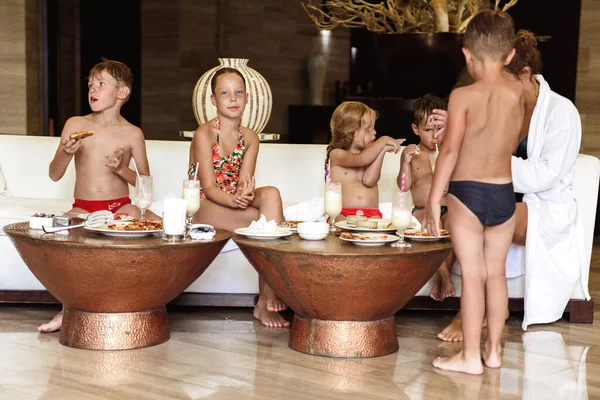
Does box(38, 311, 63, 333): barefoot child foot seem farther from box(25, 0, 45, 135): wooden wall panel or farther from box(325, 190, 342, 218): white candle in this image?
box(25, 0, 45, 135): wooden wall panel

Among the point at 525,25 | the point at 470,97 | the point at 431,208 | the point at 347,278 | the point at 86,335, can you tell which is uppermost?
the point at 525,25

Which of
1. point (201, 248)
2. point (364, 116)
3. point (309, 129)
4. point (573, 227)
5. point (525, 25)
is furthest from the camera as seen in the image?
point (309, 129)

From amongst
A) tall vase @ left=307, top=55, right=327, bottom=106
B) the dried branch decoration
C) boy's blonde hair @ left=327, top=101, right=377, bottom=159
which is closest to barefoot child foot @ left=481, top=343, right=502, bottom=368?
boy's blonde hair @ left=327, top=101, right=377, bottom=159

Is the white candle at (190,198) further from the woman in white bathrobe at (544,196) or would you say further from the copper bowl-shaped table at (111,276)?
the woman in white bathrobe at (544,196)

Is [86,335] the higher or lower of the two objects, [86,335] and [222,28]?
the lower

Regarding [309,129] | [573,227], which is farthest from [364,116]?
[309,129]

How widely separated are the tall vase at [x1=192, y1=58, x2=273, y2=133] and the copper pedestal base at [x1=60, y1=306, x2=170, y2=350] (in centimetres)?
180

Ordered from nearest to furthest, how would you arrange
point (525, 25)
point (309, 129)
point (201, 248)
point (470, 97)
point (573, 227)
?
1. point (470, 97)
2. point (201, 248)
3. point (573, 227)
4. point (525, 25)
5. point (309, 129)

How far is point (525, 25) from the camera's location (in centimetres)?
750

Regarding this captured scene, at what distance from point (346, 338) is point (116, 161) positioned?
131 centimetres

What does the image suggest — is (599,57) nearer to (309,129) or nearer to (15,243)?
(309,129)

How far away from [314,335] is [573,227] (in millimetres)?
1301

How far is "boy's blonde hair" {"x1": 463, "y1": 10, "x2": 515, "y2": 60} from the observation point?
9.96ft

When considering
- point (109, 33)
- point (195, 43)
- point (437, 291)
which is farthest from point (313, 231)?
point (109, 33)
